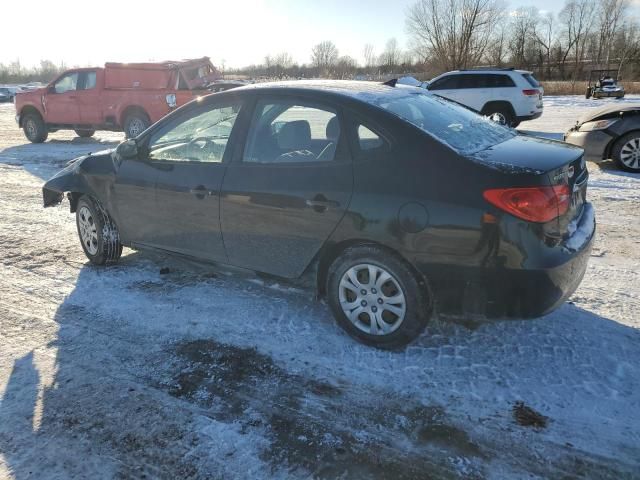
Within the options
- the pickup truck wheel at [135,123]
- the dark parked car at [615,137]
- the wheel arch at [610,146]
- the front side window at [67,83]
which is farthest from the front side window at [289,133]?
the front side window at [67,83]

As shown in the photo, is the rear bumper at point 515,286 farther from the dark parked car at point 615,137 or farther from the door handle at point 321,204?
the dark parked car at point 615,137

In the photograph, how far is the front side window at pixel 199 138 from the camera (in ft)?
12.3

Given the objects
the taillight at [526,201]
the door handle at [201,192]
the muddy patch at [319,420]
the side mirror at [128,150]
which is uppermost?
the side mirror at [128,150]

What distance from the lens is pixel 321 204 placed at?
3178mm

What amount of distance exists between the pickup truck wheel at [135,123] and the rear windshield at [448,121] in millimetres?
10601

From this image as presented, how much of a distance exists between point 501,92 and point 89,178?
1226 cm

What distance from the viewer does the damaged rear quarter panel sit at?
4.46 meters

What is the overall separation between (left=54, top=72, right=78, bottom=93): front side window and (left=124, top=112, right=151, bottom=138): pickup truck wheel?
7.34ft

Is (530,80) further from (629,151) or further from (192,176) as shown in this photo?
(192,176)

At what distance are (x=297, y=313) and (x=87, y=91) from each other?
12.4 meters

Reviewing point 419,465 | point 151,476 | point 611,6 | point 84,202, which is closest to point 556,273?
point 419,465

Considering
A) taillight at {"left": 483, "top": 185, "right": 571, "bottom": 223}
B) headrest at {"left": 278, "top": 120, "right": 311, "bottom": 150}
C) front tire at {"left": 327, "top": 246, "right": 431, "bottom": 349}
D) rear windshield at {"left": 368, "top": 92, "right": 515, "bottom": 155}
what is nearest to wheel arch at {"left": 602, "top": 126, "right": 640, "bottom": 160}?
rear windshield at {"left": 368, "top": 92, "right": 515, "bottom": 155}

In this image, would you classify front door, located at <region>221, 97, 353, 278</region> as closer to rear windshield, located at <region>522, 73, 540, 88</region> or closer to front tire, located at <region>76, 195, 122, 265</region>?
front tire, located at <region>76, 195, 122, 265</region>

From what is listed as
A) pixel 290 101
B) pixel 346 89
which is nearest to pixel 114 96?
pixel 290 101
